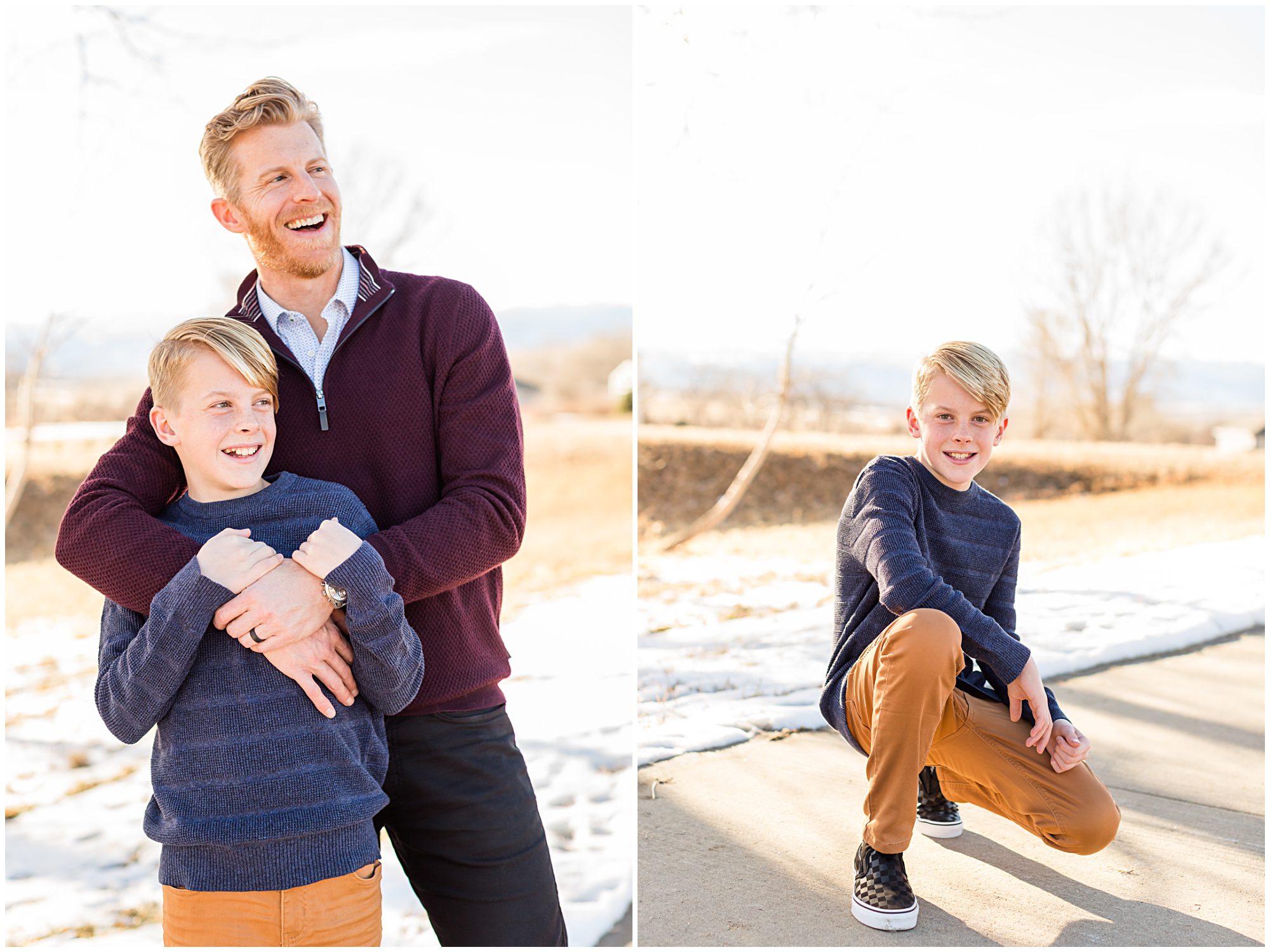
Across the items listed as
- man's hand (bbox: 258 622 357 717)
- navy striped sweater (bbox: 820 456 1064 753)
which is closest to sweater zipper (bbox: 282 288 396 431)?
man's hand (bbox: 258 622 357 717)

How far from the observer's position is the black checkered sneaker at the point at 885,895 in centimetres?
225

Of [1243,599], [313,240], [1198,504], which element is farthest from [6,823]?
[1198,504]

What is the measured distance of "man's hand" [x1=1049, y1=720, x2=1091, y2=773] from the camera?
2303 millimetres

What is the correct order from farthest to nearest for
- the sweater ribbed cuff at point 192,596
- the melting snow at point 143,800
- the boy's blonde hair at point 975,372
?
the melting snow at point 143,800 → the boy's blonde hair at point 975,372 → the sweater ribbed cuff at point 192,596

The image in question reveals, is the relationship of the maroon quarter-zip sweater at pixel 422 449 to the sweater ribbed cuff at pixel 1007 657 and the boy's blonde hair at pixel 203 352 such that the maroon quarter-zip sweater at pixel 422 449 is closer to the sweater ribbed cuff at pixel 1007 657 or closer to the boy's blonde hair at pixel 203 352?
the boy's blonde hair at pixel 203 352

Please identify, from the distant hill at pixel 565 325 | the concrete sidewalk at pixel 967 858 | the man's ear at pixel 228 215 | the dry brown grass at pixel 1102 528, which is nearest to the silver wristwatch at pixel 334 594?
the man's ear at pixel 228 215

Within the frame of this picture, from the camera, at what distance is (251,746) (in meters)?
1.75

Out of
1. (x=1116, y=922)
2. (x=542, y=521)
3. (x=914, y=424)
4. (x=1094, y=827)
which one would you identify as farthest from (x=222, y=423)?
(x=542, y=521)

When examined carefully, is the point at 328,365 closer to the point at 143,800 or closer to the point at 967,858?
the point at 967,858

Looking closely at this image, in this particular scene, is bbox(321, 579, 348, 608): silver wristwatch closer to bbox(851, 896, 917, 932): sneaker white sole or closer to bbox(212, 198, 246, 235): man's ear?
bbox(212, 198, 246, 235): man's ear

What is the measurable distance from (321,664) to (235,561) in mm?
220

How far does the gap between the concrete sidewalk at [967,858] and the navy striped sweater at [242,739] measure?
91cm

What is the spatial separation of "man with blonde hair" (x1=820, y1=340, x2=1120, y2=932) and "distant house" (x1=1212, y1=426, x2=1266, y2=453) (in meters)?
12.7

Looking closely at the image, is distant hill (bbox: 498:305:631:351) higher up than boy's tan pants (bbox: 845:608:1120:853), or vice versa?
distant hill (bbox: 498:305:631:351)
